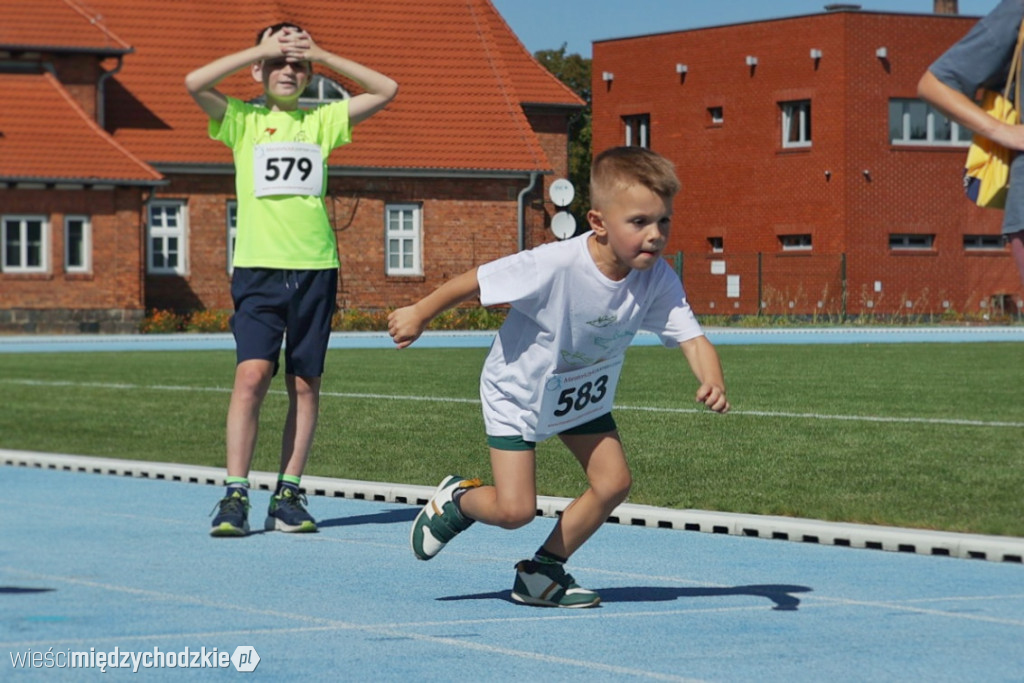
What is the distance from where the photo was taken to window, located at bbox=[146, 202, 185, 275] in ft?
158

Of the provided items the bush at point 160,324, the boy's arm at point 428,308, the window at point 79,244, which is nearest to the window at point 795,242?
the bush at point 160,324

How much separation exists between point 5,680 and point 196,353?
28.3 meters

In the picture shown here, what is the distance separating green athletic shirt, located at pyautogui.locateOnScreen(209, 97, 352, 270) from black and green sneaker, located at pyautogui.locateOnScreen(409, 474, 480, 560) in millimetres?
2078

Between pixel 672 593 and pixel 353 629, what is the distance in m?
1.40

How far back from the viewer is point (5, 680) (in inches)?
222

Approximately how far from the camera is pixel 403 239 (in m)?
50.9

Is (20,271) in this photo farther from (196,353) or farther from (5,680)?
(5,680)

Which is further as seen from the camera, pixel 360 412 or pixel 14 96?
pixel 14 96

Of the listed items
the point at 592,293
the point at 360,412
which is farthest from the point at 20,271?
the point at 592,293

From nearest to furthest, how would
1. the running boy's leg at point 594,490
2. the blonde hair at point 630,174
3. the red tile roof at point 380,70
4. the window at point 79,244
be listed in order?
the blonde hair at point 630,174 < the running boy's leg at point 594,490 < the window at point 79,244 < the red tile roof at point 380,70

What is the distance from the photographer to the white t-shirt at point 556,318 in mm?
6742

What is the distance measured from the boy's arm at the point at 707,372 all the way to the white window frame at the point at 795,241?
52.1 m

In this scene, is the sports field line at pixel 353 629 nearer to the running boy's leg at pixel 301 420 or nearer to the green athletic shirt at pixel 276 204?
the running boy's leg at pixel 301 420

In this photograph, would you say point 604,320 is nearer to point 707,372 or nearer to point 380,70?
Result: point 707,372
